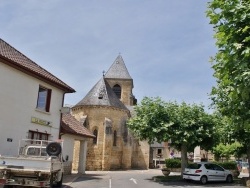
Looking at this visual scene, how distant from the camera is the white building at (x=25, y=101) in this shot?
16.3 metres

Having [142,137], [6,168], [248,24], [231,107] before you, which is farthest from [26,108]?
[248,24]

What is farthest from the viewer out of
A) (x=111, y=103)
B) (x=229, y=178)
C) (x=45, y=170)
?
(x=111, y=103)

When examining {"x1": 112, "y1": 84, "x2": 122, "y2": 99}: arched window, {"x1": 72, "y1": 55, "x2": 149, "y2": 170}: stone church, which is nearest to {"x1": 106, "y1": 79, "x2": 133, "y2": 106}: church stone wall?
{"x1": 112, "y1": 84, "x2": 122, "y2": 99}: arched window

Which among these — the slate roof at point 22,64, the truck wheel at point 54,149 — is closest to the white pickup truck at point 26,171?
the truck wheel at point 54,149

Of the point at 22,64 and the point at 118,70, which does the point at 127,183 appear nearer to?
the point at 22,64

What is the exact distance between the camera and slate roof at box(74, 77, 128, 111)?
38750 millimetres

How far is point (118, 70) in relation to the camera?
59.4 metres

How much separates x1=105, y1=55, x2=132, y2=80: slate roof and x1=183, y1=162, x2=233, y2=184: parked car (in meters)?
37.1

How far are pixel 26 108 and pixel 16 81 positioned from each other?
5.65 feet

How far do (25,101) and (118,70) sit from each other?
42.1 meters

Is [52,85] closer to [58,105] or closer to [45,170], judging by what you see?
[58,105]

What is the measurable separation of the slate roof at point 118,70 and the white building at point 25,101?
3665cm

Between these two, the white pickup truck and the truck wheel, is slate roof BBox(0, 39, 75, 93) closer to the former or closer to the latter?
the truck wheel

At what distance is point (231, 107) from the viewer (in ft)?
31.8
